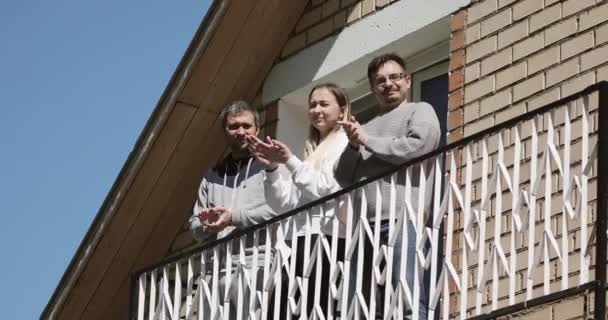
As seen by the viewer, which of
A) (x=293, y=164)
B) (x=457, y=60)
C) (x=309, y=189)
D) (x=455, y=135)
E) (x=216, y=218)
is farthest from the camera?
(x=457, y=60)

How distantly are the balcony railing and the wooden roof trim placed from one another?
6.91 ft

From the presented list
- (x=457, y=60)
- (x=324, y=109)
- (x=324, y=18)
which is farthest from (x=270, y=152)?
(x=324, y=18)

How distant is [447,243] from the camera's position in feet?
32.4

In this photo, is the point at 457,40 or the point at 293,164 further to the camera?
the point at 457,40

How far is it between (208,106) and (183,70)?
34cm

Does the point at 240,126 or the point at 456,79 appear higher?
the point at 456,79

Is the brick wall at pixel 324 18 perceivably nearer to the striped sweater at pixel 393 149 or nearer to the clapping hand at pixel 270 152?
the clapping hand at pixel 270 152

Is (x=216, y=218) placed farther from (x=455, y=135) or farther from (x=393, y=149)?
(x=455, y=135)

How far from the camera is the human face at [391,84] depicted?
34.2 ft

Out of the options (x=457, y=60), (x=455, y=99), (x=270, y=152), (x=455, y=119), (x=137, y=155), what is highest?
(x=137, y=155)

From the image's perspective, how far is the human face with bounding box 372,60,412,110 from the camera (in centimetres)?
1043

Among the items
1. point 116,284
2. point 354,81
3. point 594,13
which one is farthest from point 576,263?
point 116,284

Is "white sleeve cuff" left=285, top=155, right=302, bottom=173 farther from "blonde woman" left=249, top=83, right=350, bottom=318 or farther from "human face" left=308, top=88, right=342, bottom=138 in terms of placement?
"human face" left=308, top=88, right=342, bottom=138

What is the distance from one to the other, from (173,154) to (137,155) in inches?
9.5
